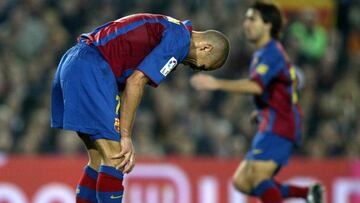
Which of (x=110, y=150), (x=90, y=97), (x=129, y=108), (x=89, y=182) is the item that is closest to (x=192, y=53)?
(x=129, y=108)

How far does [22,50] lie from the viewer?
1073cm

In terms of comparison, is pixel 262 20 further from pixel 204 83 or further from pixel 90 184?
pixel 90 184

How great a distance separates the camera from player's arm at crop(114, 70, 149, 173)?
5848 millimetres

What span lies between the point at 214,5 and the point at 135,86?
22.3 ft

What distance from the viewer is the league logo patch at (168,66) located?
595 centimetres

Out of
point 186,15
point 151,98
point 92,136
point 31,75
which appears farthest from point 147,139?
point 92,136

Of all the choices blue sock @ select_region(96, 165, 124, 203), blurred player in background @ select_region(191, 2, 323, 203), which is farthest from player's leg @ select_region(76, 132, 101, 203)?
blurred player in background @ select_region(191, 2, 323, 203)

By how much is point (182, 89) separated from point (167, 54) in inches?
209

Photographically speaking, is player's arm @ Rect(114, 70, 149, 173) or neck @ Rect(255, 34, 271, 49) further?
neck @ Rect(255, 34, 271, 49)

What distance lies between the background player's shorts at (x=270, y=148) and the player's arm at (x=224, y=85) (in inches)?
17.6

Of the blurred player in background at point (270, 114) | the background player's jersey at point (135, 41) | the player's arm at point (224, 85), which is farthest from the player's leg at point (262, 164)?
the background player's jersey at point (135, 41)

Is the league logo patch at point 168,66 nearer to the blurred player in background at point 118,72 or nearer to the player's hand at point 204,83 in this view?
the blurred player in background at point 118,72

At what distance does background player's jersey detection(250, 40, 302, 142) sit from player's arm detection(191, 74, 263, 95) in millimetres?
152

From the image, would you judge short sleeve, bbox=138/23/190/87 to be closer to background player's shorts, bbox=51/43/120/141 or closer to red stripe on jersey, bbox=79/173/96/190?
background player's shorts, bbox=51/43/120/141
